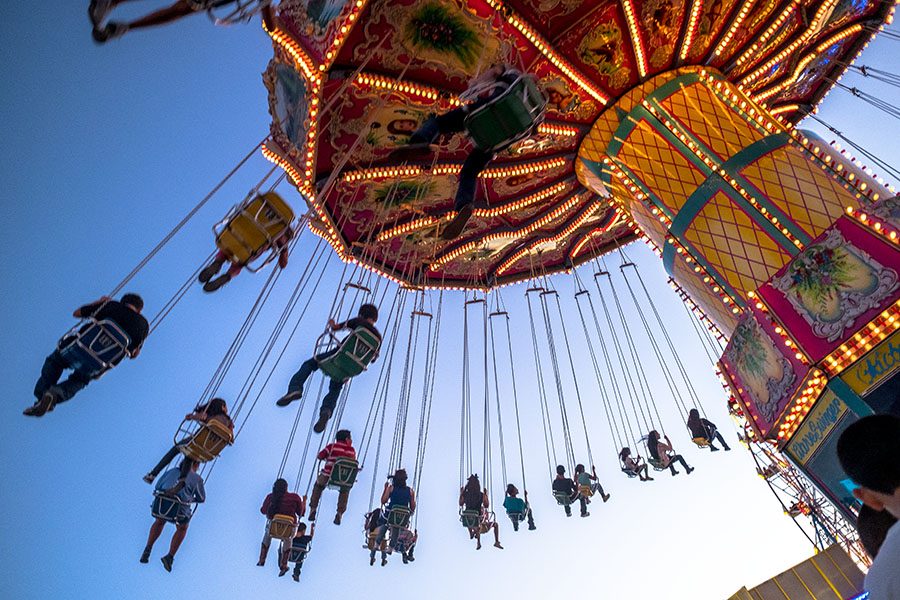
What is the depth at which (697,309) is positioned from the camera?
6.90m

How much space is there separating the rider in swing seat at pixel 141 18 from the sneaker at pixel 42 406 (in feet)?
8.55

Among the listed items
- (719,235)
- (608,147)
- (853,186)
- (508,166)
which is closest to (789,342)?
(719,235)

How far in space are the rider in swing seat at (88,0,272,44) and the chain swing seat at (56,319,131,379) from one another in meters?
2.04

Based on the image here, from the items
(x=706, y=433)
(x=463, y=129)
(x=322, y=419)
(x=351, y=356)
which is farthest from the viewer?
(x=706, y=433)

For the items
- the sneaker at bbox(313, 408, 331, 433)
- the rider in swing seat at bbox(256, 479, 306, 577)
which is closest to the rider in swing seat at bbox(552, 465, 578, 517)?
the rider in swing seat at bbox(256, 479, 306, 577)

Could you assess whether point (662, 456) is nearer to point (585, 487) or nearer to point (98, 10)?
point (585, 487)

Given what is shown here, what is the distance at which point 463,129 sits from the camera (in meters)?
4.80

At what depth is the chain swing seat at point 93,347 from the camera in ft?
14.7

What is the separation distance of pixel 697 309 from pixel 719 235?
1.22 m

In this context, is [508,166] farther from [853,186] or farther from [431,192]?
[853,186]

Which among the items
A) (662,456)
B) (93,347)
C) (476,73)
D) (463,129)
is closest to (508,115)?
(463,129)

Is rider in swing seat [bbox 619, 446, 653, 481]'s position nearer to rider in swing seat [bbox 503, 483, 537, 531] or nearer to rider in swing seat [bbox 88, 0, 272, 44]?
rider in swing seat [bbox 503, 483, 537, 531]

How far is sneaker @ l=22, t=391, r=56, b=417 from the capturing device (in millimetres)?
4520

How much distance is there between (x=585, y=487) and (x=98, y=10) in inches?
364
